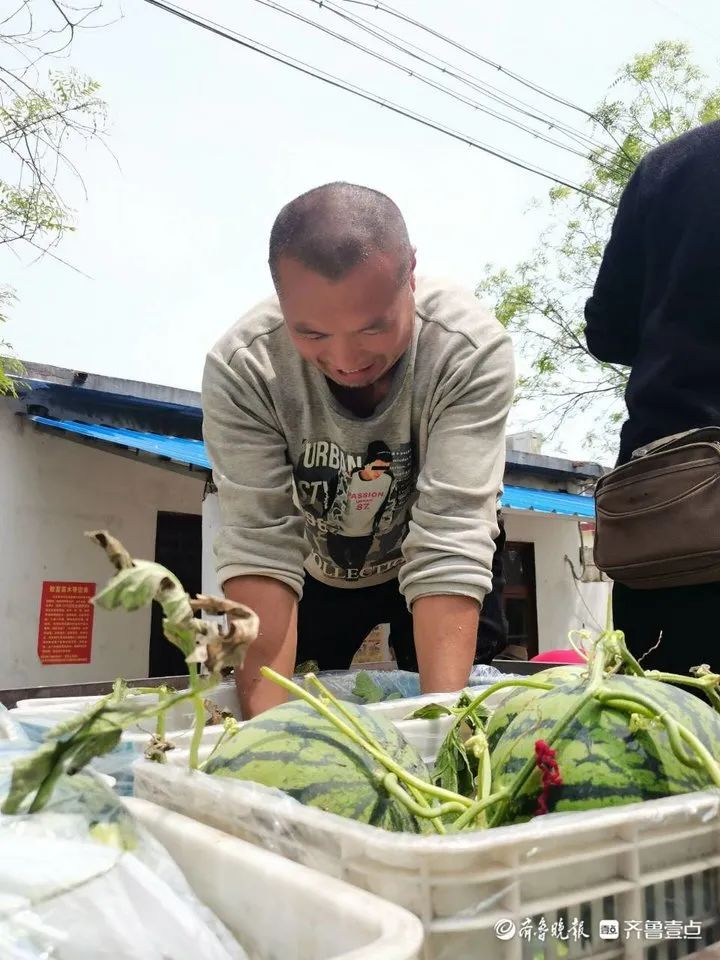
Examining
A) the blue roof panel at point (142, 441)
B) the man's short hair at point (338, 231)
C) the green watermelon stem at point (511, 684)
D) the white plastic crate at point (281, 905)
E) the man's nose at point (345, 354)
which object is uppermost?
the blue roof panel at point (142, 441)

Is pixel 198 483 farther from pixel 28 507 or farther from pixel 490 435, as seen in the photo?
pixel 490 435

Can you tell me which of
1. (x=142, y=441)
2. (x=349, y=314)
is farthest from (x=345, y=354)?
(x=142, y=441)

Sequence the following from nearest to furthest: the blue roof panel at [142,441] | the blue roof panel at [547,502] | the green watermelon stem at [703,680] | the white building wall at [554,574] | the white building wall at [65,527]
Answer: the green watermelon stem at [703,680] → the blue roof panel at [142,441] → the white building wall at [65,527] → the blue roof panel at [547,502] → the white building wall at [554,574]

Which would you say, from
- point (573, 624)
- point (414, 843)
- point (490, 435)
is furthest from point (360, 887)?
point (573, 624)

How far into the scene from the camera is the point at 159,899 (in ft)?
1.89

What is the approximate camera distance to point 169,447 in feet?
21.4

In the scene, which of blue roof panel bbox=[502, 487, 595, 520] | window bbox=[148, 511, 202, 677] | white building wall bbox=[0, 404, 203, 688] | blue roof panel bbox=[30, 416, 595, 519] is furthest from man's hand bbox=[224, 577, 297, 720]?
blue roof panel bbox=[502, 487, 595, 520]

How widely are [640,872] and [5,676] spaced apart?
6.80 meters

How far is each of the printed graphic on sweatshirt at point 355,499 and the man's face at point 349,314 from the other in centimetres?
30

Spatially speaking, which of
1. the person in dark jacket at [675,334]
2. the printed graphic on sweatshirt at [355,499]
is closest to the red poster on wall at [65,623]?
the printed graphic on sweatshirt at [355,499]

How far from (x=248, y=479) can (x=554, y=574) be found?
925 cm

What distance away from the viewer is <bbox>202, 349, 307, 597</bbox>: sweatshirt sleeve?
1926mm

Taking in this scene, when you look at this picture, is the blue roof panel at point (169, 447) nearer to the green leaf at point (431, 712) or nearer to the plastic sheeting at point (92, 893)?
the green leaf at point (431, 712)

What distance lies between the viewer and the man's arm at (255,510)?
1.87 meters
